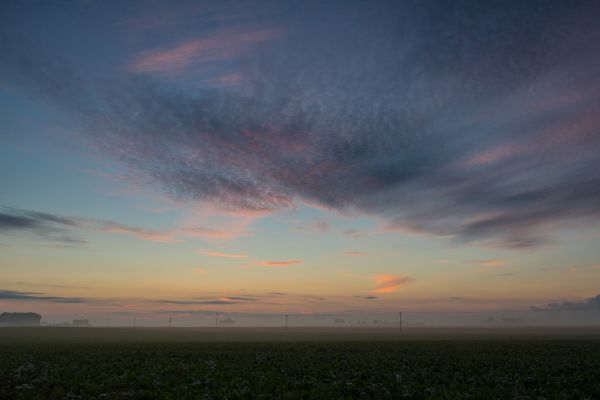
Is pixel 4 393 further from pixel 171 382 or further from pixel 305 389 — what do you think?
pixel 305 389

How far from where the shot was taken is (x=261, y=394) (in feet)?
80.7

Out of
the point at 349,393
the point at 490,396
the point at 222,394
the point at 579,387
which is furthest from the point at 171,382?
the point at 579,387

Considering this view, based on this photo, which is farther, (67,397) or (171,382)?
(171,382)

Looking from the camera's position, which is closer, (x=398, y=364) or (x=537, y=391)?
(x=537, y=391)

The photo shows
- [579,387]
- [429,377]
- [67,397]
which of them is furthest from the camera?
[429,377]

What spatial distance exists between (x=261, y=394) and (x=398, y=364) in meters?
20.2

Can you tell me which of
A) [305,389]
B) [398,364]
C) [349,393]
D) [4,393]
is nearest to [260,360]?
[398,364]

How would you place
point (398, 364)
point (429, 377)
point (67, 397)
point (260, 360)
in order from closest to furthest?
point (67, 397) < point (429, 377) < point (398, 364) < point (260, 360)

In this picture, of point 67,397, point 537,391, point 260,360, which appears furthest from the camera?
point 260,360

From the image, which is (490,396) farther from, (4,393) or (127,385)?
(4,393)

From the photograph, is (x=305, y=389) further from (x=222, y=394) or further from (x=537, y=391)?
(x=537, y=391)

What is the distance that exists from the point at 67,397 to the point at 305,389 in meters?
13.8

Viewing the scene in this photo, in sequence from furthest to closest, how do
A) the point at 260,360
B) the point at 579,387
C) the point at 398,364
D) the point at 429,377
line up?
the point at 260,360 < the point at 398,364 < the point at 429,377 < the point at 579,387

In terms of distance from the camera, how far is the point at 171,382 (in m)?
28.7
